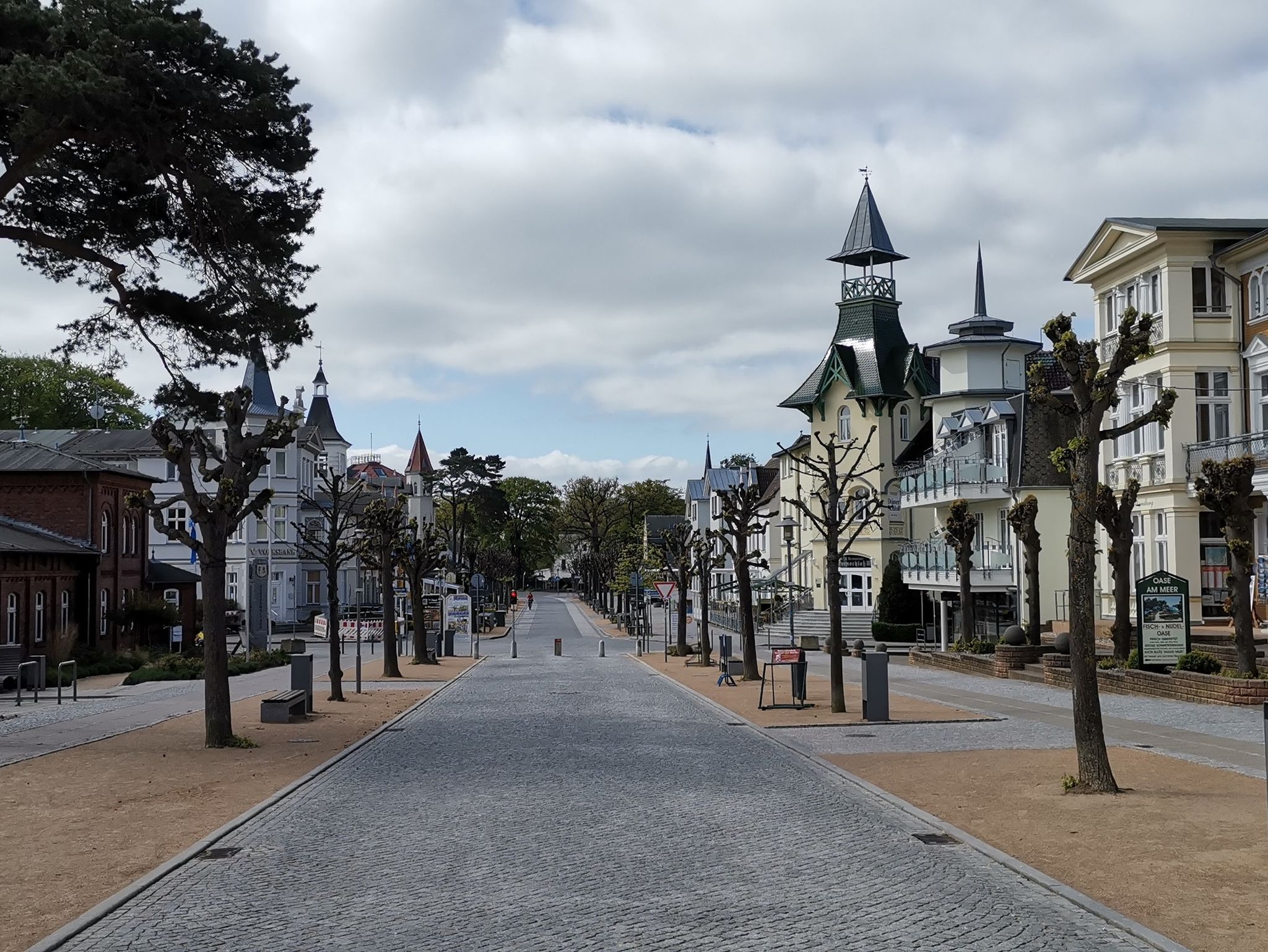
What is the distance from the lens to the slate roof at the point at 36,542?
35375mm

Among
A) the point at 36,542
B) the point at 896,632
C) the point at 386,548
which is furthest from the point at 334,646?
the point at 896,632

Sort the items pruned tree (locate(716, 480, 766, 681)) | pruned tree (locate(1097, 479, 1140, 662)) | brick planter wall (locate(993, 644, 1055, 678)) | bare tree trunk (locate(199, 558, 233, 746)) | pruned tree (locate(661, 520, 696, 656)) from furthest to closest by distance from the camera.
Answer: pruned tree (locate(661, 520, 696, 656)), brick planter wall (locate(993, 644, 1055, 678)), pruned tree (locate(716, 480, 766, 681)), pruned tree (locate(1097, 479, 1140, 662)), bare tree trunk (locate(199, 558, 233, 746))

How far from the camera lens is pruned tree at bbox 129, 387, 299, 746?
18375 millimetres

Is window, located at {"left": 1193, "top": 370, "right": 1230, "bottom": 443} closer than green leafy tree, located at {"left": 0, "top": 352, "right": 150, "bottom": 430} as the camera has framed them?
Yes

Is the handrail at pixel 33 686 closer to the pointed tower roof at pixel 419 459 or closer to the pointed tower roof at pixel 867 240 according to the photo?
the pointed tower roof at pixel 867 240

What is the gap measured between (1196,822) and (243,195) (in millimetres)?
14496

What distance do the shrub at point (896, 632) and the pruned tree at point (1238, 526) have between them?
29.0m

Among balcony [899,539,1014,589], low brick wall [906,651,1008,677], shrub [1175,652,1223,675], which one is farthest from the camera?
balcony [899,539,1014,589]

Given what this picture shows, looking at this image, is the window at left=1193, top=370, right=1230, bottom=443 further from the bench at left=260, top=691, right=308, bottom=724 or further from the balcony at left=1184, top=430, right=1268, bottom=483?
the bench at left=260, top=691, right=308, bottom=724

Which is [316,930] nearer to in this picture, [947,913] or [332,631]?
[947,913]

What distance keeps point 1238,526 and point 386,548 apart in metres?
21.4

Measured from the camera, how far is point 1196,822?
11328 millimetres

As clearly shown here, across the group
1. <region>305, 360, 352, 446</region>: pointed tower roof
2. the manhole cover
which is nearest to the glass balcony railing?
the manhole cover

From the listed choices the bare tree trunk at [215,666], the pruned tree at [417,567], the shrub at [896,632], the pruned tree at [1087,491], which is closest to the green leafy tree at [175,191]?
the bare tree trunk at [215,666]
